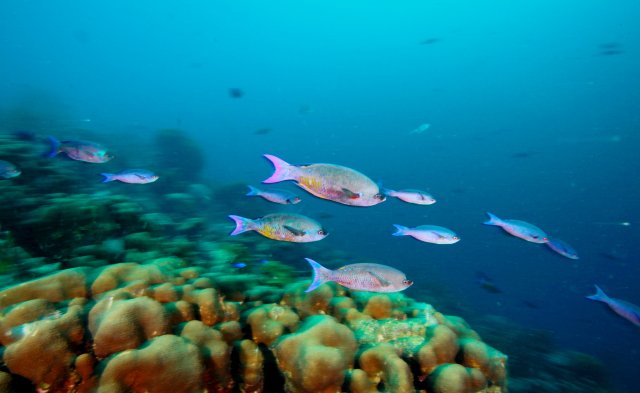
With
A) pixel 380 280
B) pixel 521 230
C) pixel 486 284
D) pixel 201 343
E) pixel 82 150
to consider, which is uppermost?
pixel 82 150

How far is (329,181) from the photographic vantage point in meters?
2.73

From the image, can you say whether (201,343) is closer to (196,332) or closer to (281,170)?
(196,332)

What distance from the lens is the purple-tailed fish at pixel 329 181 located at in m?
2.73

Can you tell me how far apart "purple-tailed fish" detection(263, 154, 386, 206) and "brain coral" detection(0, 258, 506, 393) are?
0.99m

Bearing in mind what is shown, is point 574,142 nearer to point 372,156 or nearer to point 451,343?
point 372,156

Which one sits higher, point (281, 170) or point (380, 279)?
point (281, 170)

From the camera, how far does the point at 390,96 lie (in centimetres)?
16875

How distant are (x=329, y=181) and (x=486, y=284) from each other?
8455 millimetres

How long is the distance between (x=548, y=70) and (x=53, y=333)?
6998 inches

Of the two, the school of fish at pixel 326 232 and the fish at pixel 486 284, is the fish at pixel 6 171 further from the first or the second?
the fish at pixel 486 284

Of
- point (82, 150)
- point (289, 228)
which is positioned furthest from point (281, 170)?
point (82, 150)

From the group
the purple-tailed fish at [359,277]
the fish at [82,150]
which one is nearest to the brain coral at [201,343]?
the purple-tailed fish at [359,277]

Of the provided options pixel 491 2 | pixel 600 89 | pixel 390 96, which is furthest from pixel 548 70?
pixel 390 96

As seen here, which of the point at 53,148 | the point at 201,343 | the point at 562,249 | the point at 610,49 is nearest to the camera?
the point at 201,343
